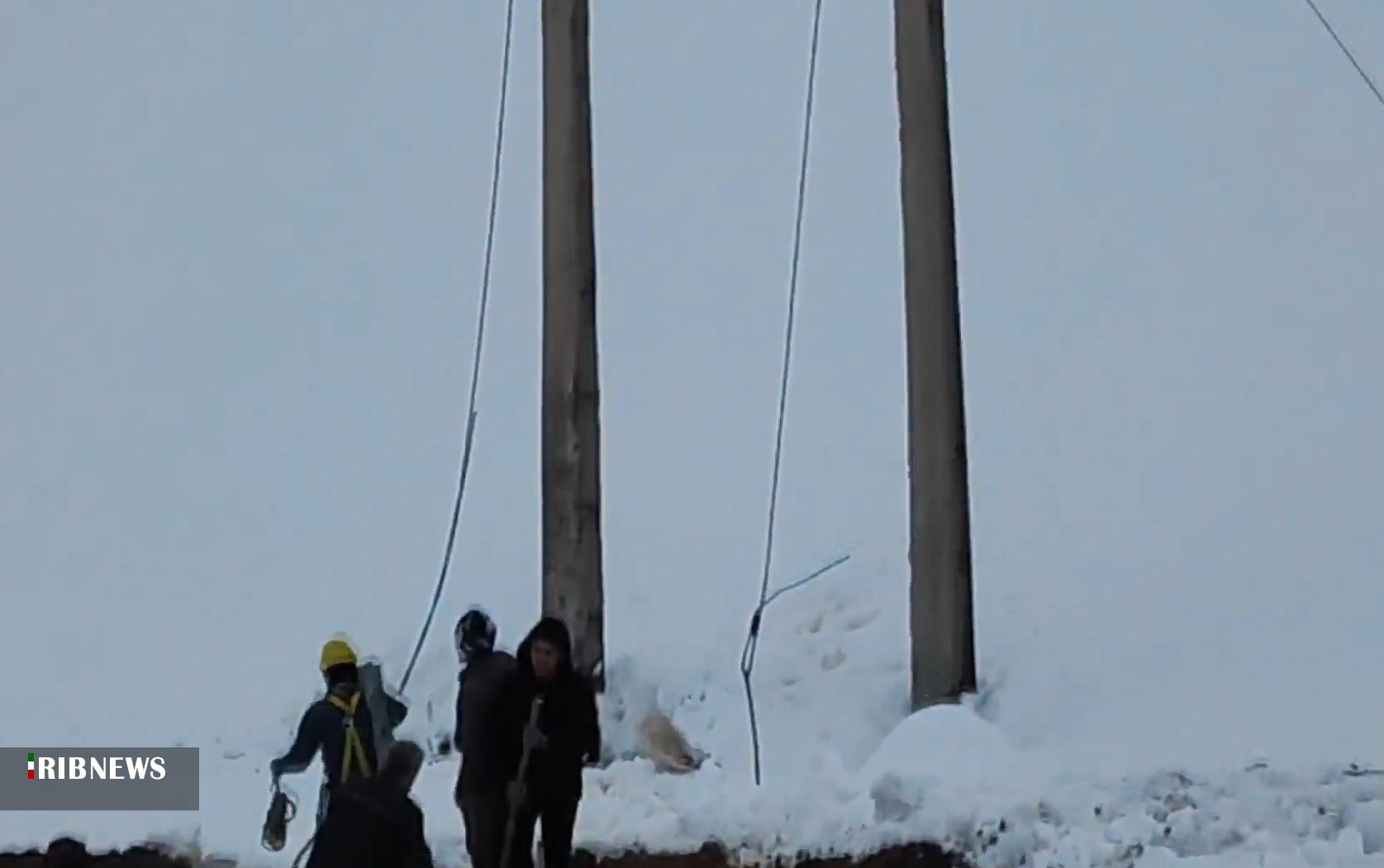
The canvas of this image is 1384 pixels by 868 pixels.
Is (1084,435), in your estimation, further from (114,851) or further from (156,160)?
(156,160)

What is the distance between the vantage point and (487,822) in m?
9.46

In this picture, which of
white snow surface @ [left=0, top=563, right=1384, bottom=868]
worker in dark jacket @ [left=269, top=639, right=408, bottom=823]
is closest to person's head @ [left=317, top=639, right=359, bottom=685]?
worker in dark jacket @ [left=269, top=639, right=408, bottom=823]

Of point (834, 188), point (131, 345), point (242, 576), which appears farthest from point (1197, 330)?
point (131, 345)

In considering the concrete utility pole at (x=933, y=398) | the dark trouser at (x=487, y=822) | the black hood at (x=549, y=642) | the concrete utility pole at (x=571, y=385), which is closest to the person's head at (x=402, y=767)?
the black hood at (x=549, y=642)

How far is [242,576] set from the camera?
2211 centimetres

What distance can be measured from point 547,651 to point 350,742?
923 mm

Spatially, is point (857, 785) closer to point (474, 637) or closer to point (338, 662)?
point (474, 637)

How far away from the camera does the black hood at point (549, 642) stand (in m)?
9.21

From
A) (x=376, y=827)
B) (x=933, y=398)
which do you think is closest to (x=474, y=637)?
(x=376, y=827)

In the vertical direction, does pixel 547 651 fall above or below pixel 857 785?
above

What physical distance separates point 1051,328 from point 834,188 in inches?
198

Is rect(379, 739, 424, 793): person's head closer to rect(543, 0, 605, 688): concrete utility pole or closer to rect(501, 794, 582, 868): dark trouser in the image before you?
rect(501, 794, 582, 868): dark trouser

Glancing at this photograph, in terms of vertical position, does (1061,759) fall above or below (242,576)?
below

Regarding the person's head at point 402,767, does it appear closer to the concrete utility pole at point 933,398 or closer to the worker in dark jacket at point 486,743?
the worker in dark jacket at point 486,743
